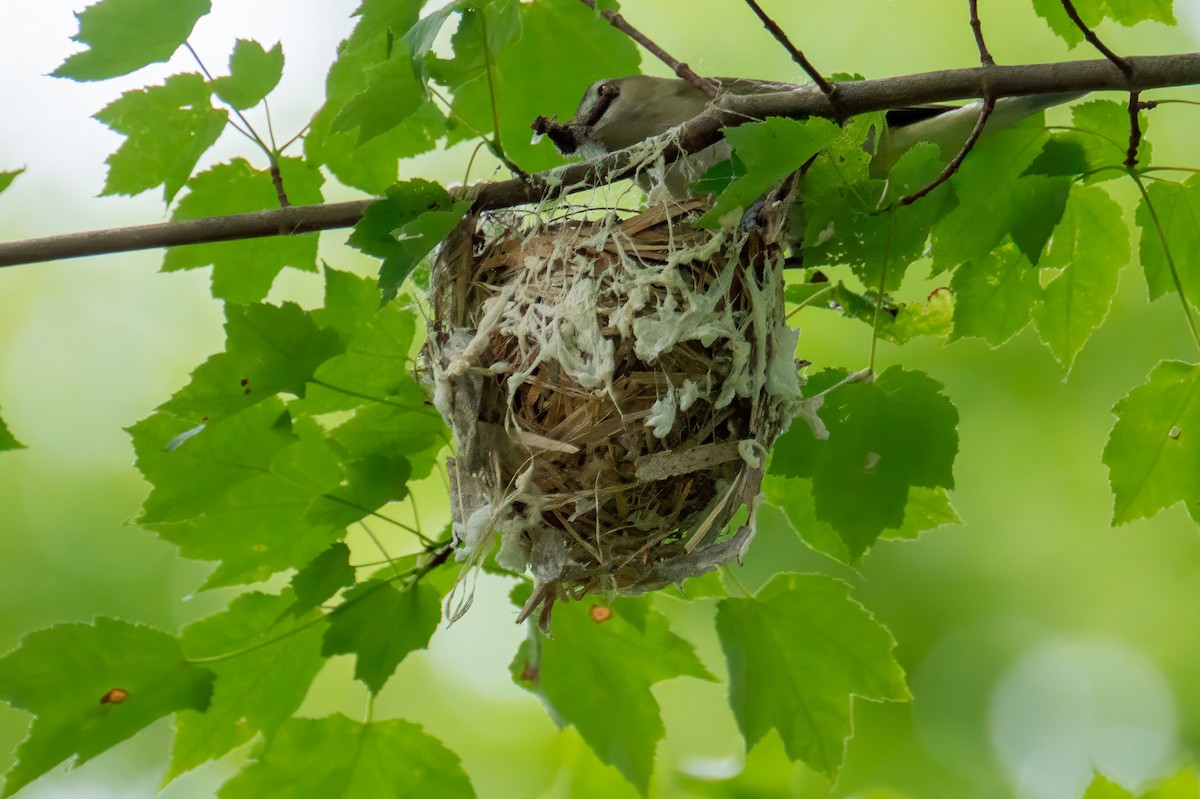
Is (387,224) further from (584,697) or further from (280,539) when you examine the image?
(584,697)

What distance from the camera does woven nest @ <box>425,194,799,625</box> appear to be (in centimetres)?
152

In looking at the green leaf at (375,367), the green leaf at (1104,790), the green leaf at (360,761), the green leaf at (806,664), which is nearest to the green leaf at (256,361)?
the green leaf at (375,367)

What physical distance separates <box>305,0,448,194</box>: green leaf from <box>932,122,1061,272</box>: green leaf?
0.87 m

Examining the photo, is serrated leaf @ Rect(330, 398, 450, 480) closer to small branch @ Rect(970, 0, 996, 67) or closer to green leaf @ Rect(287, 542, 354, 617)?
green leaf @ Rect(287, 542, 354, 617)

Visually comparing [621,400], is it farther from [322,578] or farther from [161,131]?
[161,131]

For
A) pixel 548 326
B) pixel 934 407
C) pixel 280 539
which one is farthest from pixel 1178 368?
pixel 280 539

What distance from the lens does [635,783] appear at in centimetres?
185

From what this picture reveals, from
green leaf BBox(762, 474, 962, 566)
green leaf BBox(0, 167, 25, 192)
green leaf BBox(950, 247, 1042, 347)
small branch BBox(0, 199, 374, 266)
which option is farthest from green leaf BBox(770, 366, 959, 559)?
green leaf BBox(0, 167, 25, 192)

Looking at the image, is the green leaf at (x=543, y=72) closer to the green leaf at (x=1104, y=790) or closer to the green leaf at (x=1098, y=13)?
the green leaf at (x=1098, y=13)

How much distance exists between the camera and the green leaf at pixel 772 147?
1316 millimetres

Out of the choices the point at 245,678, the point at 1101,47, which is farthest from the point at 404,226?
the point at 1101,47

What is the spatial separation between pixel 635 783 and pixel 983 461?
355 cm

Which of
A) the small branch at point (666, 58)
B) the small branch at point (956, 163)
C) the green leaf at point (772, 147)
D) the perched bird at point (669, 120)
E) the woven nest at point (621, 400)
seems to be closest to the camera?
the green leaf at point (772, 147)

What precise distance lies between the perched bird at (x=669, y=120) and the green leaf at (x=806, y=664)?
76cm
